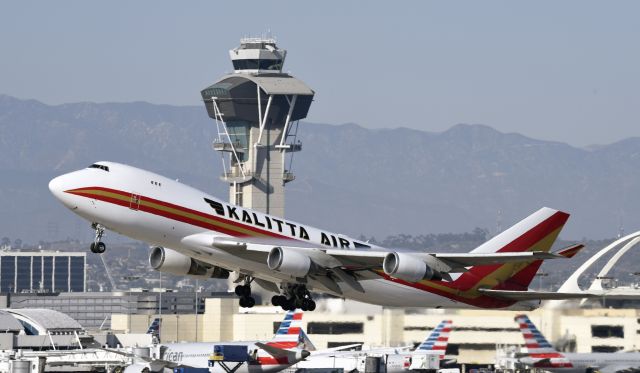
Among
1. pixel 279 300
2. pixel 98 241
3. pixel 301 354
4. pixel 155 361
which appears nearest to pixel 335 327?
pixel 301 354

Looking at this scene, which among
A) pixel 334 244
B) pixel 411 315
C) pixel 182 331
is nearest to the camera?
pixel 334 244

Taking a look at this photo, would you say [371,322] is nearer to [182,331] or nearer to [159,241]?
[159,241]

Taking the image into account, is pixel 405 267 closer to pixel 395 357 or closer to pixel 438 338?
pixel 395 357

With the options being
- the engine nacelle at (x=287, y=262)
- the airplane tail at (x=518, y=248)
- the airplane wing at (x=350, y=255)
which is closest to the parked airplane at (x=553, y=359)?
the airplane tail at (x=518, y=248)

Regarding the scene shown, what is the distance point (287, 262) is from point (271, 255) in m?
0.78

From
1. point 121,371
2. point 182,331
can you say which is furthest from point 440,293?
point 182,331

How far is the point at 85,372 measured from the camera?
93.6 meters

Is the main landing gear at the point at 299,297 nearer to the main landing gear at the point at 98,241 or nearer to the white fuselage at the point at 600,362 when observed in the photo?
the main landing gear at the point at 98,241

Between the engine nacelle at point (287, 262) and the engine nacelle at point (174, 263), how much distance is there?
17.6ft

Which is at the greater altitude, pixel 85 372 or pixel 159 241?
pixel 159 241

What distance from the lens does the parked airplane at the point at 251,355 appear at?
8612cm

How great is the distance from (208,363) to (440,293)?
23.2 metres

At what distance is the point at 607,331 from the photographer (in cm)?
9488

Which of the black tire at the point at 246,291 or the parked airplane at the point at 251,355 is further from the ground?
the black tire at the point at 246,291
